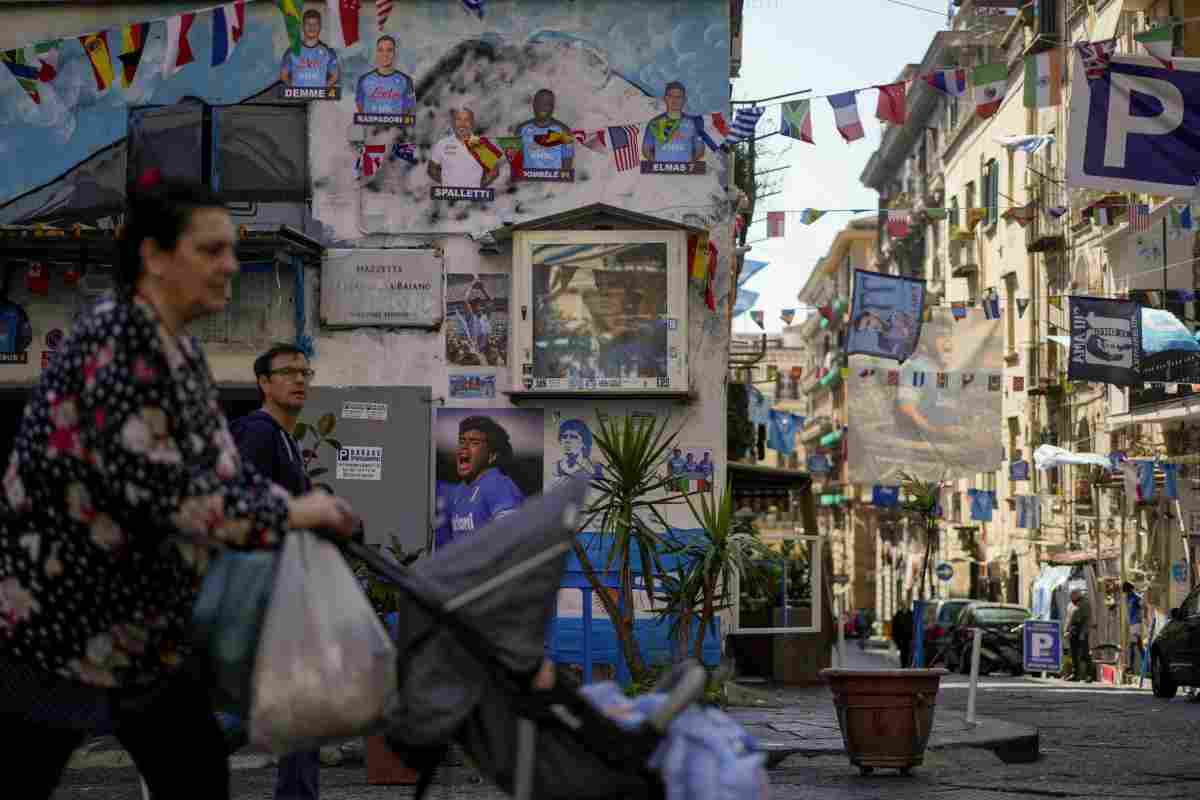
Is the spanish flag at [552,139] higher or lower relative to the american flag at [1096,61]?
higher

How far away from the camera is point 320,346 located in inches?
782

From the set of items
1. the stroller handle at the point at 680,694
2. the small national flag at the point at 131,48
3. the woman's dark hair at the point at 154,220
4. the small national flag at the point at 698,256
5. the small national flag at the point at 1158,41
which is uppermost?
the small national flag at the point at 131,48

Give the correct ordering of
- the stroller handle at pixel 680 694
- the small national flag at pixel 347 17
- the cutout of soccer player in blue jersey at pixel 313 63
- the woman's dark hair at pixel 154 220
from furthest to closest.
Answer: the cutout of soccer player in blue jersey at pixel 313 63 → the small national flag at pixel 347 17 → the stroller handle at pixel 680 694 → the woman's dark hair at pixel 154 220

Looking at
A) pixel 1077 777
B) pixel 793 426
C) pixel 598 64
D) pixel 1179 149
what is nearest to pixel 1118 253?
pixel 793 426

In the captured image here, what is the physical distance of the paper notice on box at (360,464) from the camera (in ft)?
63.8

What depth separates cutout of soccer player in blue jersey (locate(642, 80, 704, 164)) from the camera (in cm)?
1972

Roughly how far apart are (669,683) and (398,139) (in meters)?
15.7

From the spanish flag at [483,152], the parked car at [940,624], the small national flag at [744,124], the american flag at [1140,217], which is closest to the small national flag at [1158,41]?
the small national flag at [744,124]

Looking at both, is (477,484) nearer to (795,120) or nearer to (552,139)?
(552,139)

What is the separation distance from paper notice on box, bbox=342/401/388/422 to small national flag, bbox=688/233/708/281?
3.45 meters

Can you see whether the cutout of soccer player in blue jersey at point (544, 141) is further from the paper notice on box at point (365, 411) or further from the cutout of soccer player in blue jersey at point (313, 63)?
the paper notice on box at point (365, 411)

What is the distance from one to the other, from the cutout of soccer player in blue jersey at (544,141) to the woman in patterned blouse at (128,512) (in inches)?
619

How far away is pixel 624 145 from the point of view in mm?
19609

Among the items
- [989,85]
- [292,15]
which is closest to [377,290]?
[292,15]
